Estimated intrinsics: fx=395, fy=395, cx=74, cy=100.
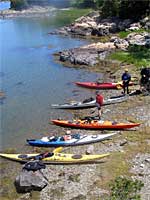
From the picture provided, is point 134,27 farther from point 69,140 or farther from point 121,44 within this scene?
point 69,140

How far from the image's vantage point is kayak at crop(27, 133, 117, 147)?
2467 cm

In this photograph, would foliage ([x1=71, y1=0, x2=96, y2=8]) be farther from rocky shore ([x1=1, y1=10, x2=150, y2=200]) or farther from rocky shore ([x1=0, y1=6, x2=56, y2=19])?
rocky shore ([x1=1, y1=10, x2=150, y2=200])

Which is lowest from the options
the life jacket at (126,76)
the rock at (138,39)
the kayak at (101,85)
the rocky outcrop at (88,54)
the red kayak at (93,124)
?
the red kayak at (93,124)

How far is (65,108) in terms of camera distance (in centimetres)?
3192

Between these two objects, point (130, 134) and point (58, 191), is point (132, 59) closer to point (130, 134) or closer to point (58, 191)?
point (130, 134)

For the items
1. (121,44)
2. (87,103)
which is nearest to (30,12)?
(121,44)

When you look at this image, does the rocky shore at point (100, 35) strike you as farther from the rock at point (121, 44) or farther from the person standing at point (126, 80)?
the person standing at point (126, 80)

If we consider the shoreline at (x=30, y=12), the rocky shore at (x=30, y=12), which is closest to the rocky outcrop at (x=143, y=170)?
the shoreline at (x=30, y=12)

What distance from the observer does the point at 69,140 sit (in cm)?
2478

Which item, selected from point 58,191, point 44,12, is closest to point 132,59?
point 58,191

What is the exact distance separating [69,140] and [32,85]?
51.6ft

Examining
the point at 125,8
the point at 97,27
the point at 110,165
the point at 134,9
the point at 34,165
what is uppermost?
the point at 125,8

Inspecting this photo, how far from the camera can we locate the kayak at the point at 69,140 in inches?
971

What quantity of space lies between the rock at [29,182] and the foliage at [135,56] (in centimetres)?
2415
